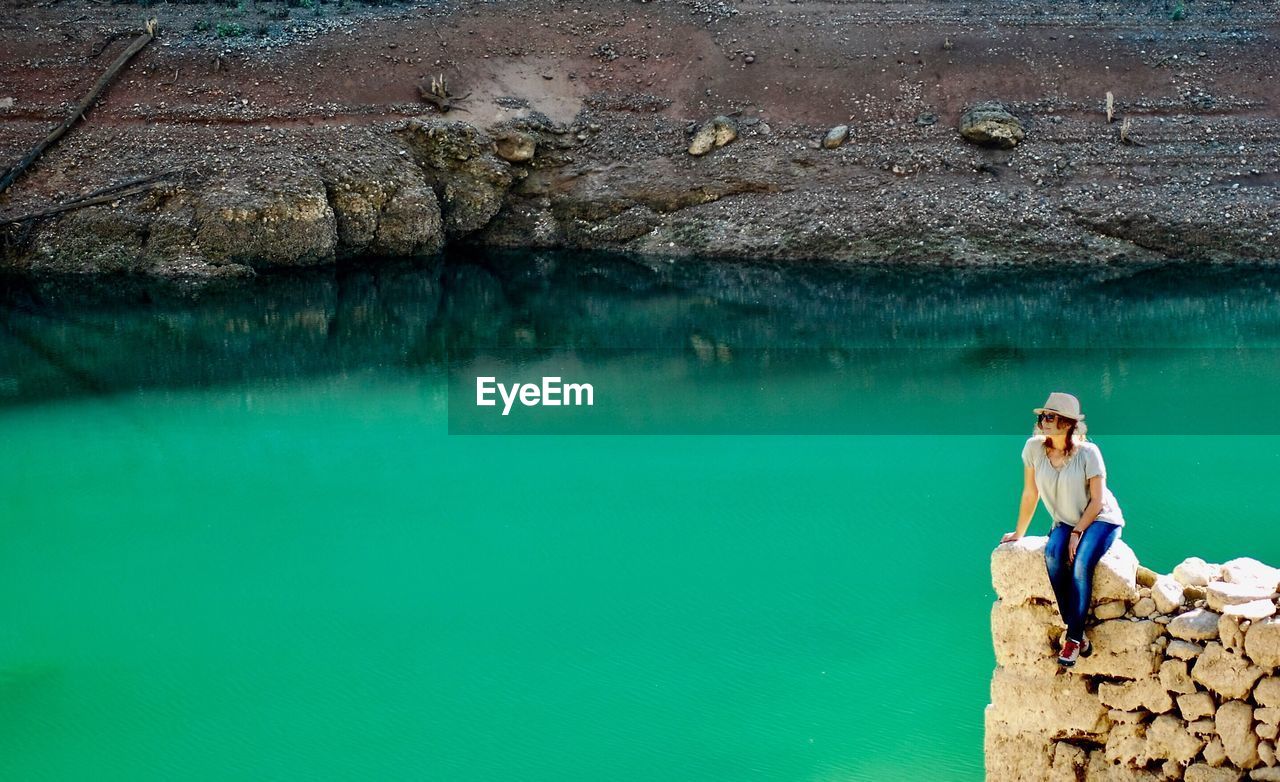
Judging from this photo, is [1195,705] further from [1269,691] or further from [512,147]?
[512,147]

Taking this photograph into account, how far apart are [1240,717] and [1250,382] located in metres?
16.8

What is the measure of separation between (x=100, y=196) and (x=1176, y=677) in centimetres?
3249

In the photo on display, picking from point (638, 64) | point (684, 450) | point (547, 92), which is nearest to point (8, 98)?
point (547, 92)

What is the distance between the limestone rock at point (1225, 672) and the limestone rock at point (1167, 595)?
11.3 inches

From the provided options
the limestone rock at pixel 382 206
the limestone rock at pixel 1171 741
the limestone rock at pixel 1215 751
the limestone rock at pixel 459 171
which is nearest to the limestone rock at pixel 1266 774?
the limestone rock at pixel 1215 751

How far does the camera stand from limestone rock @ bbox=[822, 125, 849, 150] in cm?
3706

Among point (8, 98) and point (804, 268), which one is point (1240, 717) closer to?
point (804, 268)

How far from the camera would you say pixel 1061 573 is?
7.43m

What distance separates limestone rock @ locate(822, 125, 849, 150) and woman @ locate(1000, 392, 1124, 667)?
30.5 metres

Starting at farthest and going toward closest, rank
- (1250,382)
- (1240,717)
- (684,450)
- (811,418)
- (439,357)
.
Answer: (439,357)
(1250,382)
(811,418)
(684,450)
(1240,717)

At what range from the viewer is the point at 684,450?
62.1 feet

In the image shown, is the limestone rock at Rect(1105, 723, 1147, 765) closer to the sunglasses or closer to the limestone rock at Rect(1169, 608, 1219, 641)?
the limestone rock at Rect(1169, 608, 1219, 641)

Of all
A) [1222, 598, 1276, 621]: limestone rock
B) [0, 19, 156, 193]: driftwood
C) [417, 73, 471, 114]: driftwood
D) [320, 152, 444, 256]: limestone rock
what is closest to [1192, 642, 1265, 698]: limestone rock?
[1222, 598, 1276, 621]: limestone rock

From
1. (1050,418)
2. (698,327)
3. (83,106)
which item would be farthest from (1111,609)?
(83,106)
